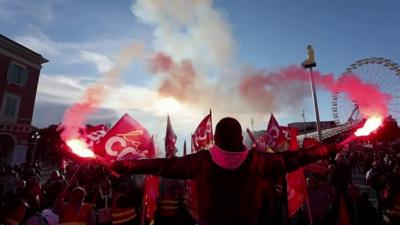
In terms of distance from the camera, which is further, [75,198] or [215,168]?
[75,198]

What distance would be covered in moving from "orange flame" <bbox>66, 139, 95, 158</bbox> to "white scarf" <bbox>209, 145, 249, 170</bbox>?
1.41 m

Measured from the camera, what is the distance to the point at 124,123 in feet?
24.2

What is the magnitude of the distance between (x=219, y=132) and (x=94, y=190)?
5.98 meters

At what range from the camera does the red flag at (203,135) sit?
13062 mm

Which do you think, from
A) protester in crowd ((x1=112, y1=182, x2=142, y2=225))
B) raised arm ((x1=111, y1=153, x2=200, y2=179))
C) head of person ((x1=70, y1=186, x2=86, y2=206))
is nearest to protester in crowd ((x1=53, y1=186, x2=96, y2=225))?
head of person ((x1=70, y1=186, x2=86, y2=206))

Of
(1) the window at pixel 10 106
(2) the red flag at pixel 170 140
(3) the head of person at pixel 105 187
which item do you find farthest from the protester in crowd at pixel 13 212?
(1) the window at pixel 10 106

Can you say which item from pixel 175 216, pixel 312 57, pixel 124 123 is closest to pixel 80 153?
pixel 124 123

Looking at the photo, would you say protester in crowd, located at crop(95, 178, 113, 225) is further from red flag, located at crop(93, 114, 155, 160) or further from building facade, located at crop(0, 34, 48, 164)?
building facade, located at crop(0, 34, 48, 164)

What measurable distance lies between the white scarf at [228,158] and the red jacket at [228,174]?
36 millimetres

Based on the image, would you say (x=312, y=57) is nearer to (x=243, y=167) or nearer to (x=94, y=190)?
(x=94, y=190)

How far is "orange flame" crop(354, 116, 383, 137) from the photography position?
3089 millimetres

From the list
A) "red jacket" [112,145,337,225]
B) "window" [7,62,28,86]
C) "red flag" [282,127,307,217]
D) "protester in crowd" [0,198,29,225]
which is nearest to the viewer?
"red jacket" [112,145,337,225]

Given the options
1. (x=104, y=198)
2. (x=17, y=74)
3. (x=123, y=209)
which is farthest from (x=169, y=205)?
(x=17, y=74)

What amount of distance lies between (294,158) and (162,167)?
47.6 inches
